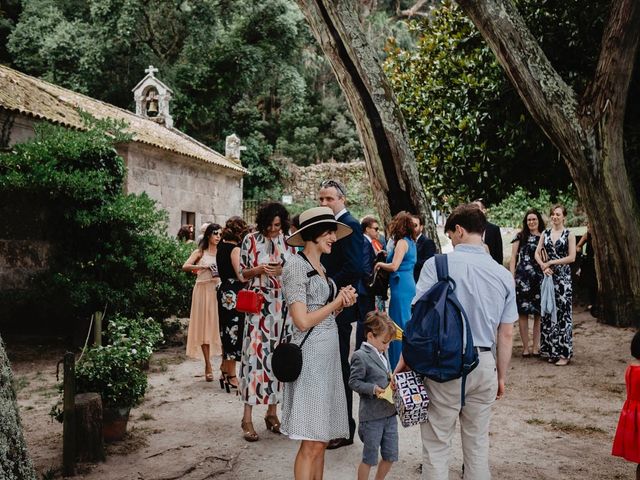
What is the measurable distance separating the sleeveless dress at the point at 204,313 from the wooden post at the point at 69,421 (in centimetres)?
292

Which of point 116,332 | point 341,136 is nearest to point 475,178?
point 116,332

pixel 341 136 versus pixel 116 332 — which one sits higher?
pixel 341 136

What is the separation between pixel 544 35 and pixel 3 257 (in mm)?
10706

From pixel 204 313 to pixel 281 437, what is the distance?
258 cm

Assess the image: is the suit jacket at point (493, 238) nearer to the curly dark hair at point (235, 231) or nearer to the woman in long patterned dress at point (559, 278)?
the woman in long patterned dress at point (559, 278)

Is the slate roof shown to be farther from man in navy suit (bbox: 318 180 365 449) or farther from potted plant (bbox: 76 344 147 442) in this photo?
man in navy suit (bbox: 318 180 365 449)

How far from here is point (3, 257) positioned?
9.52 m

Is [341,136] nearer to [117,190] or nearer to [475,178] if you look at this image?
[475,178]

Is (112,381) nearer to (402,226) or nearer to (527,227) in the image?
(402,226)

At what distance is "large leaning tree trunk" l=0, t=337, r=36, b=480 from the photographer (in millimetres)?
2748

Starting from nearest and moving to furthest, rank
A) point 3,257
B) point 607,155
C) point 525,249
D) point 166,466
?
point 166,466
point 525,249
point 607,155
point 3,257

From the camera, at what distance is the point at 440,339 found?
9.66 ft

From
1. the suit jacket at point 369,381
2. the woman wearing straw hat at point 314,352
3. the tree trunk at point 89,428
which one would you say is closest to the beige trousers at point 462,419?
the suit jacket at point 369,381

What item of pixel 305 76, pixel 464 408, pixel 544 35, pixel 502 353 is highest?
pixel 305 76
